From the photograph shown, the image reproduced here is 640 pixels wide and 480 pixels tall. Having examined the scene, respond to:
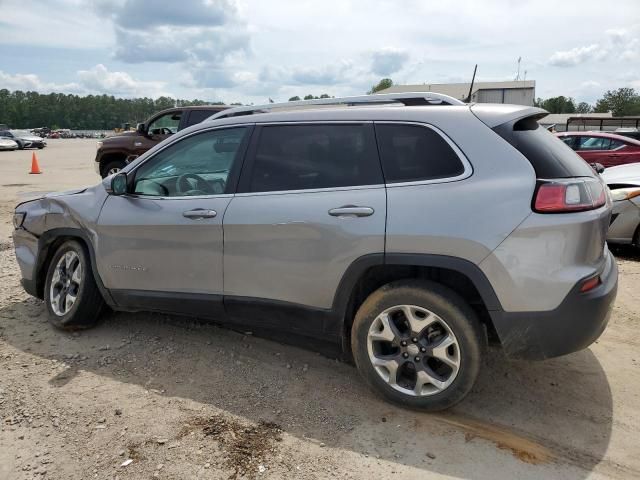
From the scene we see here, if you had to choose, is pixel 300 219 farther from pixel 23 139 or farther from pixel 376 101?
pixel 23 139

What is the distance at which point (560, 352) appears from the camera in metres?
2.87

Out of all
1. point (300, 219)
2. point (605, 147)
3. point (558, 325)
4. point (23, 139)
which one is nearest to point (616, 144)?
point (605, 147)

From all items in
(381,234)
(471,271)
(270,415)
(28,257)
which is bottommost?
(270,415)

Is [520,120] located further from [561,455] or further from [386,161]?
[561,455]

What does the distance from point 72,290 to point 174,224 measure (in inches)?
51.4

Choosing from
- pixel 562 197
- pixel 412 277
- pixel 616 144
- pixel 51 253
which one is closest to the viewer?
pixel 562 197

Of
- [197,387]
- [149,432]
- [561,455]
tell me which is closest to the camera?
[561,455]

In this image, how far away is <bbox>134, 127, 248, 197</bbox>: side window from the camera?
3695 millimetres

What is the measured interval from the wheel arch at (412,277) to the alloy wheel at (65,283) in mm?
2302

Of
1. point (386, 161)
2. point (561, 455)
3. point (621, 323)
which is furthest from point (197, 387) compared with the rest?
point (621, 323)

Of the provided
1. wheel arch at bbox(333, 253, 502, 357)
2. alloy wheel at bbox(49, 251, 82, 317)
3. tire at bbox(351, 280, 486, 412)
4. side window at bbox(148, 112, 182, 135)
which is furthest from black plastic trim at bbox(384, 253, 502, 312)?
side window at bbox(148, 112, 182, 135)

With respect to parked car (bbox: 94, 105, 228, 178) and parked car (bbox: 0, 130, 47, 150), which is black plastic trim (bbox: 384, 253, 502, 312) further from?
parked car (bbox: 0, 130, 47, 150)

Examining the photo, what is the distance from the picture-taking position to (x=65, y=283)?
441 centimetres

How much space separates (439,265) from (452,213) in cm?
29
